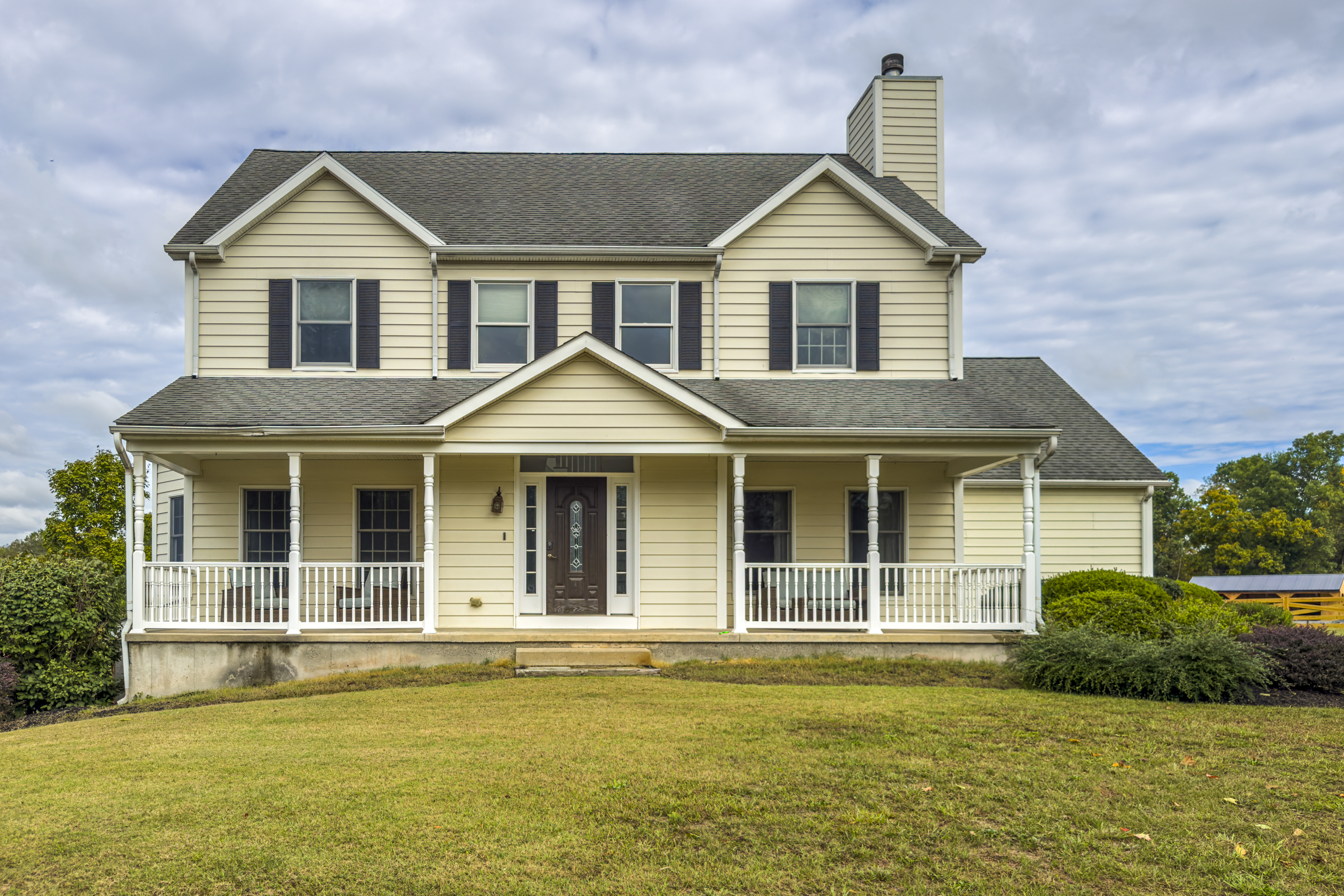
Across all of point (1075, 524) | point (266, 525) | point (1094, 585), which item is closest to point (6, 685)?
point (266, 525)

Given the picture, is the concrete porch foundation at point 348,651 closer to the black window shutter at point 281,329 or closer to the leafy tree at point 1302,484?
the black window shutter at point 281,329

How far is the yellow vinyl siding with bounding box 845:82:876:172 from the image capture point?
55.9ft

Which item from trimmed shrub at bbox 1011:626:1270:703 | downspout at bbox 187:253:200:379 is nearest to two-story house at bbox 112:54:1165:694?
downspout at bbox 187:253:200:379

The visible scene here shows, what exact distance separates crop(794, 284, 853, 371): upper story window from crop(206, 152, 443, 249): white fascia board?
5896mm

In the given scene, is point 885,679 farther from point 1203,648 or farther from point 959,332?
point 959,332

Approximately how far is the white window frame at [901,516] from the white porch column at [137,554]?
10.2m

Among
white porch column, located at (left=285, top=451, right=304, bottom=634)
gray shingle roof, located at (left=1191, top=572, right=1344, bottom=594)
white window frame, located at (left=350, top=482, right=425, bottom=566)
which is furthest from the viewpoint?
gray shingle roof, located at (left=1191, top=572, right=1344, bottom=594)

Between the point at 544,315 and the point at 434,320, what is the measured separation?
174 centimetres

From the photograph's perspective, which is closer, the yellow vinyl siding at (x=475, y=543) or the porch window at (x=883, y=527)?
the yellow vinyl siding at (x=475, y=543)

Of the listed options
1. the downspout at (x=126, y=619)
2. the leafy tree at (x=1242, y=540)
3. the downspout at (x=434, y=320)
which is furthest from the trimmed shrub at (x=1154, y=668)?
the leafy tree at (x=1242, y=540)

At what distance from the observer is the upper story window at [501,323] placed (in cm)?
1442

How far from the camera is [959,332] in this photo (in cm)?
1473

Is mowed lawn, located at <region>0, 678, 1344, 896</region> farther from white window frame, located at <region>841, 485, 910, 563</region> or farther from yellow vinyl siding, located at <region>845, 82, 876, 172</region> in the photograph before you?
yellow vinyl siding, located at <region>845, 82, 876, 172</region>

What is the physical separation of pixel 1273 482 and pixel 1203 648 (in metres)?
66.0
